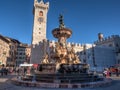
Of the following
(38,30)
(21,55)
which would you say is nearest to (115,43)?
(38,30)

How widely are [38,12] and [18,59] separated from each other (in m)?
28.0

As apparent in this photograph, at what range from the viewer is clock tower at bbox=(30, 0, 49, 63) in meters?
54.8

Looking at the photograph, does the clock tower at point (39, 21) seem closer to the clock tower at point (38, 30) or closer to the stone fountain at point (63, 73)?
the clock tower at point (38, 30)

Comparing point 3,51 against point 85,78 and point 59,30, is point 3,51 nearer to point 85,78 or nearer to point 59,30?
point 59,30

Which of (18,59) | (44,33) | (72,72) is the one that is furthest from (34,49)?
(72,72)

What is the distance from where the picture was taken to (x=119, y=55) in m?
52.4

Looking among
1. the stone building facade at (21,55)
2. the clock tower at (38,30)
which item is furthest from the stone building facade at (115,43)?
the stone building facade at (21,55)

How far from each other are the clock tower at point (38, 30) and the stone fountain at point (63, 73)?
122 feet

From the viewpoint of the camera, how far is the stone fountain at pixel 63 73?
33.1ft

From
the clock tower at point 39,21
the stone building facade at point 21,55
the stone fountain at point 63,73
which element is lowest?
the stone fountain at point 63,73

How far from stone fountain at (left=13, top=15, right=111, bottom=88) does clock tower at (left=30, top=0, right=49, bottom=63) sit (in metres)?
37.2

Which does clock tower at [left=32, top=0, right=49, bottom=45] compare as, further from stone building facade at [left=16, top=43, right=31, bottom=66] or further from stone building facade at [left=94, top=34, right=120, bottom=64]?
stone building facade at [left=94, top=34, right=120, bottom=64]

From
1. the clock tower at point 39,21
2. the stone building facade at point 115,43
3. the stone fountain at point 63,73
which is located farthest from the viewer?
the clock tower at point 39,21

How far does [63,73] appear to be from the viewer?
12266mm
